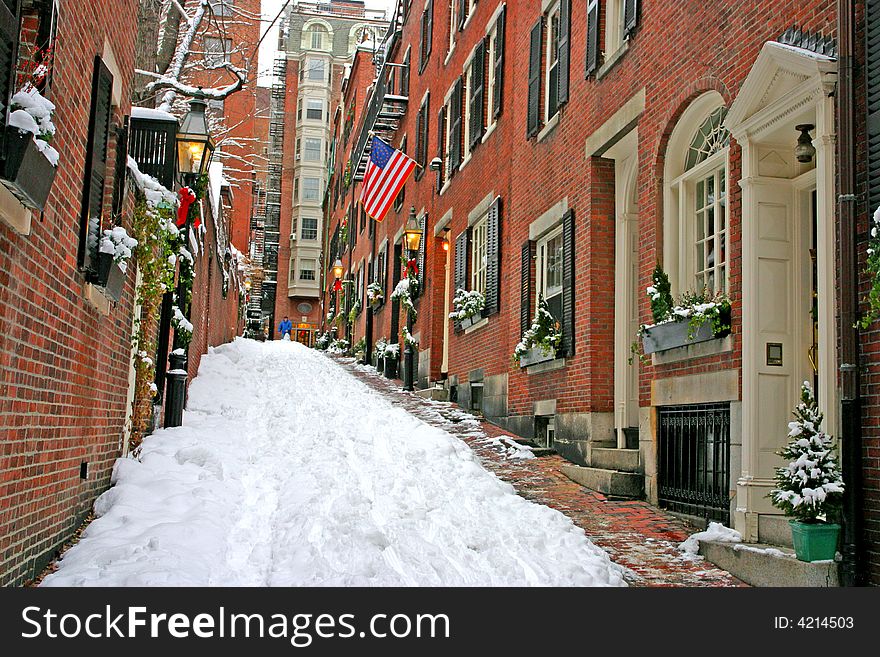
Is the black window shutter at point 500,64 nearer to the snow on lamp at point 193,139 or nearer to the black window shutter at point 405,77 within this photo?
the snow on lamp at point 193,139

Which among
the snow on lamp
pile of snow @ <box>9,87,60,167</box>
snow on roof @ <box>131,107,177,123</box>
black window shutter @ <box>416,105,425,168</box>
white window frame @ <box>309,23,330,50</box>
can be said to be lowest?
pile of snow @ <box>9,87,60,167</box>

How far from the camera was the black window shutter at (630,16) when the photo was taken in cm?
952

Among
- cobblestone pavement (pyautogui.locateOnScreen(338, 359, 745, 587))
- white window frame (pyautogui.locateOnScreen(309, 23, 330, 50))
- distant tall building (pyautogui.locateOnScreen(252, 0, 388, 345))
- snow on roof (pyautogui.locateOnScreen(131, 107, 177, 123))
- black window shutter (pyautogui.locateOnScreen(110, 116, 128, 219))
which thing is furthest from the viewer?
white window frame (pyautogui.locateOnScreen(309, 23, 330, 50))

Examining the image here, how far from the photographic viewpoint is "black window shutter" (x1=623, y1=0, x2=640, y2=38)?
9516 mm

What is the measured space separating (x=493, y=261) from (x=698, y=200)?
6085 mm

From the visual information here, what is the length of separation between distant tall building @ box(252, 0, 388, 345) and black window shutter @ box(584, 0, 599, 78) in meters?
47.1

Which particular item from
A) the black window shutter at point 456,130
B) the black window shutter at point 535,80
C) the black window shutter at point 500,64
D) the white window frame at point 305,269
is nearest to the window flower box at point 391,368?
the black window shutter at point 456,130

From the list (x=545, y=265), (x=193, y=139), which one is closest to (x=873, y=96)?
(x=193, y=139)

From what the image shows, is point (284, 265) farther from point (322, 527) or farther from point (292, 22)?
point (322, 527)

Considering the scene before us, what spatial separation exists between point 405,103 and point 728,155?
18.1 m

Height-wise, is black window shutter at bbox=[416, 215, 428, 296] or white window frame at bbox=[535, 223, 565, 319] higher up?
black window shutter at bbox=[416, 215, 428, 296]

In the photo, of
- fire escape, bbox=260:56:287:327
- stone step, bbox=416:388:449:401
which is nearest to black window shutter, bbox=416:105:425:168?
stone step, bbox=416:388:449:401

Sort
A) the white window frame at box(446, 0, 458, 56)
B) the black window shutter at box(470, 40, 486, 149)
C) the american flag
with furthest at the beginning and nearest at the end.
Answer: the american flag
the white window frame at box(446, 0, 458, 56)
the black window shutter at box(470, 40, 486, 149)

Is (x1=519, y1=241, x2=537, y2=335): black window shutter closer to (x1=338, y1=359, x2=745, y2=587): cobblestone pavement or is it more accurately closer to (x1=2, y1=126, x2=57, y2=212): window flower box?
(x1=338, y1=359, x2=745, y2=587): cobblestone pavement
